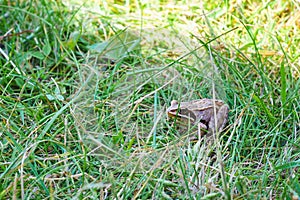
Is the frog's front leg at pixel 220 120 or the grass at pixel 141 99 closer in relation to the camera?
the grass at pixel 141 99

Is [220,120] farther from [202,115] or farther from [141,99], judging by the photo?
[141,99]

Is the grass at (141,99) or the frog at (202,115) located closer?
the grass at (141,99)

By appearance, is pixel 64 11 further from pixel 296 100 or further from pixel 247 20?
pixel 296 100

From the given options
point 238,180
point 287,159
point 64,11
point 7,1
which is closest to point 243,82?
point 287,159

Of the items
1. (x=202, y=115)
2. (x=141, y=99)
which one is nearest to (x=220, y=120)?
(x=202, y=115)

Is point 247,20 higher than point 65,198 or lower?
higher
